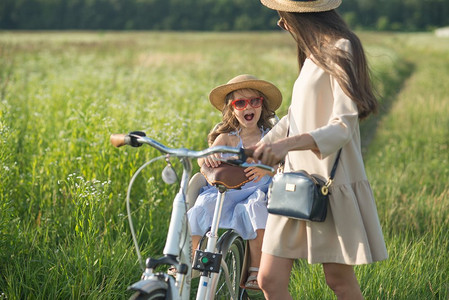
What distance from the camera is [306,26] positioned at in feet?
9.75

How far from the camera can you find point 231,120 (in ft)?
13.3

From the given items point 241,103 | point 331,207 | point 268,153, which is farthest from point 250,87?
point 268,153

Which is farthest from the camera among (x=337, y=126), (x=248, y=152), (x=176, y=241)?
(x=337, y=126)

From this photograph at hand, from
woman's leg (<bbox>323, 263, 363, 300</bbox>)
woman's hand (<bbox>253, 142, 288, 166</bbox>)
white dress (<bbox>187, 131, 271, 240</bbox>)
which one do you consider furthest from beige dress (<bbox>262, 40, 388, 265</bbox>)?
white dress (<bbox>187, 131, 271, 240</bbox>)

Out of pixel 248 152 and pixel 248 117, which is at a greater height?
pixel 248 117

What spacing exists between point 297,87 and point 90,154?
3.10 metres

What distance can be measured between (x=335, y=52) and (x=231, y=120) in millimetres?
1315

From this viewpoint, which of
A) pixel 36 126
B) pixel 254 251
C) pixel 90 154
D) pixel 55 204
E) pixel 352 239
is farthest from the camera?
pixel 36 126

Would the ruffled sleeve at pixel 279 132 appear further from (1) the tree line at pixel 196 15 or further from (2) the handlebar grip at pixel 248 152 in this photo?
(1) the tree line at pixel 196 15

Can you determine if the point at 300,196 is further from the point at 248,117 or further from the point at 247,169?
the point at 248,117

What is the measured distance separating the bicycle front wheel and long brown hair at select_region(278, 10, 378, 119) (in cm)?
125

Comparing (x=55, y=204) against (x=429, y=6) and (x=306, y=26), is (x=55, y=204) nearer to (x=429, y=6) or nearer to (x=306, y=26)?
(x=306, y=26)

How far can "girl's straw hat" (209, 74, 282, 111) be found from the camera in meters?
3.94

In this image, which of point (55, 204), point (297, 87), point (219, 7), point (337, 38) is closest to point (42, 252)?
point (55, 204)
